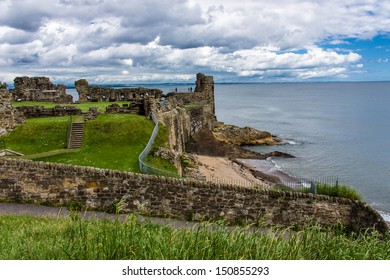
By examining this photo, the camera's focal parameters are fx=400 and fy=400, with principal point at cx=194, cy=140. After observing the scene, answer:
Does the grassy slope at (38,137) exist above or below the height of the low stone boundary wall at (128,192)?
above

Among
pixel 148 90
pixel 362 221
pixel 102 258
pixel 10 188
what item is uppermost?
pixel 148 90

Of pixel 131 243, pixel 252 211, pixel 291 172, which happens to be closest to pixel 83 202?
pixel 252 211

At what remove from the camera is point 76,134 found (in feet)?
93.3

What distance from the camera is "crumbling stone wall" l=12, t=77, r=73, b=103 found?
153 feet

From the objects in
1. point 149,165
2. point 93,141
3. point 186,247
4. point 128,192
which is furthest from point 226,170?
point 186,247

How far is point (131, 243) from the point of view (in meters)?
7.48

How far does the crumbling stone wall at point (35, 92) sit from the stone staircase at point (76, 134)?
18146 mm

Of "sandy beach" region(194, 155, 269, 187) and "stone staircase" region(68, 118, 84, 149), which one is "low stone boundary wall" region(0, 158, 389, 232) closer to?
"stone staircase" region(68, 118, 84, 149)

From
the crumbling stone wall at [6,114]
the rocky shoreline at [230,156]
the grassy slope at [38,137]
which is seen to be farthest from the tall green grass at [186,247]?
the rocky shoreline at [230,156]

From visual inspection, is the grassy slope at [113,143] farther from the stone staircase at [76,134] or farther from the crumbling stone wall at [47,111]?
the crumbling stone wall at [47,111]

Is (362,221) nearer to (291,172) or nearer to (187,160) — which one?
(187,160)

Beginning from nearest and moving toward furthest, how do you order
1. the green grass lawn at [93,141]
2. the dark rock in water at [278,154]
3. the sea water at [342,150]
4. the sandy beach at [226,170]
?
1. the green grass lawn at [93,141]
2. the sandy beach at [226,170]
3. the sea water at [342,150]
4. the dark rock in water at [278,154]

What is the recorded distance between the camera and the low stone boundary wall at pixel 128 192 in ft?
57.9
